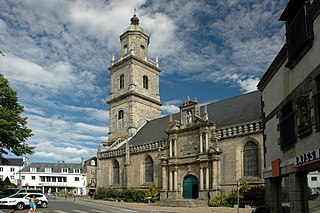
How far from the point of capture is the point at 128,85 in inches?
1953

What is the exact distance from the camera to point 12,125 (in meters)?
25.6

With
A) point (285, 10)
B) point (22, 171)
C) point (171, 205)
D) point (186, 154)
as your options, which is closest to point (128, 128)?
point (186, 154)

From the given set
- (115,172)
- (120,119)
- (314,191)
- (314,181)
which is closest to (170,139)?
(115,172)

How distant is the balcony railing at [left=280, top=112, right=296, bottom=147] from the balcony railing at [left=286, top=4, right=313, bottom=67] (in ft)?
6.60

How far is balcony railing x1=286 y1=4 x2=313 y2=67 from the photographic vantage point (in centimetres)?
930

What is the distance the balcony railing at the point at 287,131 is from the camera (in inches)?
428

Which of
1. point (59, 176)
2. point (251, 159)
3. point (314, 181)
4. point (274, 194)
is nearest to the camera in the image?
point (314, 181)

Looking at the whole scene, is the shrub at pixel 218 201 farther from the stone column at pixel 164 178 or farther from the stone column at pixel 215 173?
the stone column at pixel 164 178

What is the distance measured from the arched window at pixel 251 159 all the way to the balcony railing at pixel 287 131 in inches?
683

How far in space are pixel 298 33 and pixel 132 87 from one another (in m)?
39.5

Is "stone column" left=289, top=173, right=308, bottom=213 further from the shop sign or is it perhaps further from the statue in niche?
the statue in niche

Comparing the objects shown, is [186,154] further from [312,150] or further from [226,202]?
[312,150]

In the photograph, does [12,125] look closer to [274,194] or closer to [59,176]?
[274,194]

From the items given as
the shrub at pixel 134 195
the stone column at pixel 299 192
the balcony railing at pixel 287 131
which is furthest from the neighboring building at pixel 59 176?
the stone column at pixel 299 192
